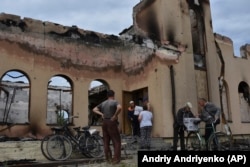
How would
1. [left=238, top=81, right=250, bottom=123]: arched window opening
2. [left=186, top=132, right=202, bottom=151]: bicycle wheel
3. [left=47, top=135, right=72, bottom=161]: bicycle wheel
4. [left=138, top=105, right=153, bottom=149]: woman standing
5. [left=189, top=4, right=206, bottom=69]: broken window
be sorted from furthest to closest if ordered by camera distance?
[left=238, top=81, right=250, bottom=123]: arched window opening, [left=189, top=4, right=206, bottom=69]: broken window, [left=138, top=105, right=153, bottom=149]: woman standing, [left=186, top=132, right=202, bottom=151]: bicycle wheel, [left=47, top=135, right=72, bottom=161]: bicycle wheel

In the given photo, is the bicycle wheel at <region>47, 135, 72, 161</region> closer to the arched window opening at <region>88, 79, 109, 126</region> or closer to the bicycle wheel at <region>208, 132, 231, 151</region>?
the bicycle wheel at <region>208, 132, 231, 151</region>

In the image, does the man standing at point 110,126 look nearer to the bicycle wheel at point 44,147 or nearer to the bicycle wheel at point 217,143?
the bicycle wheel at point 44,147

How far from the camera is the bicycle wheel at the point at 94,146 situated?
9.13 meters

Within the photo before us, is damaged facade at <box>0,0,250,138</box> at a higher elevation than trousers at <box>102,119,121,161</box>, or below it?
higher

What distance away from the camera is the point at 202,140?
8758mm

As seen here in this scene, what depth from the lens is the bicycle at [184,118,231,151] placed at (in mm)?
8265

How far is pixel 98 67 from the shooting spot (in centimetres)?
1540

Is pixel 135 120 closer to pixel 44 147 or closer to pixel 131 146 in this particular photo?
pixel 131 146


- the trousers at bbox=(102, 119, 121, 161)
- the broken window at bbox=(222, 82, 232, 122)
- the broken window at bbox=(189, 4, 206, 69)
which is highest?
the broken window at bbox=(189, 4, 206, 69)

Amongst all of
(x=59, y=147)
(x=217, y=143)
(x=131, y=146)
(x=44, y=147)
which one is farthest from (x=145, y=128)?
(x=44, y=147)

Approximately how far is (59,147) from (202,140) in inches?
156

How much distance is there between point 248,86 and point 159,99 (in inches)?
310

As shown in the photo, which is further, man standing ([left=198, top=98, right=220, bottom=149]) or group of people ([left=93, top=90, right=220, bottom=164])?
man standing ([left=198, top=98, right=220, bottom=149])

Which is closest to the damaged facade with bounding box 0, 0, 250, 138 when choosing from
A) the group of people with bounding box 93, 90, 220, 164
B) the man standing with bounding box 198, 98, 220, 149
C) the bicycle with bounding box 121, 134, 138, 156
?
the bicycle with bounding box 121, 134, 138, 156
